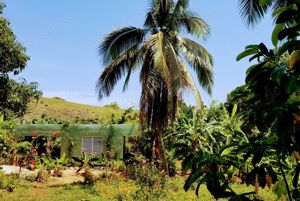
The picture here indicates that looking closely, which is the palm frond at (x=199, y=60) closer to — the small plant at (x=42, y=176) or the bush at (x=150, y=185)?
the bush at (x=150, y=185)

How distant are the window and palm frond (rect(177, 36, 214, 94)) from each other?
25.5ft

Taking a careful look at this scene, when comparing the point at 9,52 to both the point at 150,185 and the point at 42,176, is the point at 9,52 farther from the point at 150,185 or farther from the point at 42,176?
the point at 150,185

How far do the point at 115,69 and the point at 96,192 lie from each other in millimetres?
6177

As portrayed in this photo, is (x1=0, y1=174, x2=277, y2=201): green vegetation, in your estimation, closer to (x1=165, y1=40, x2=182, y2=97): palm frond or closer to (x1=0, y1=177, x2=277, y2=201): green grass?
(x1=0, y1=177, x2=277, y2=201): green grass

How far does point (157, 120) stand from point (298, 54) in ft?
48.3

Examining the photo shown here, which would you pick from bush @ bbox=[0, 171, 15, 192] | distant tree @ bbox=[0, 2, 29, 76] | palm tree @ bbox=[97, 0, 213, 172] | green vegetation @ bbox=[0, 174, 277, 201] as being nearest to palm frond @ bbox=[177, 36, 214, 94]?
palm tree @ bbox=[97, 0, 213, 172]

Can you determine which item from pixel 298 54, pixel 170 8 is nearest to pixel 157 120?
pixel 170 8

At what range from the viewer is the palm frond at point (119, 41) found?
17.2 m

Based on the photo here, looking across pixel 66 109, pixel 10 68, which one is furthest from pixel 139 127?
pixel 66 109

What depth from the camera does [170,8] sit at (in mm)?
17234

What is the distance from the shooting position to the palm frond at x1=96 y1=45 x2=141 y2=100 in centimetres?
1733

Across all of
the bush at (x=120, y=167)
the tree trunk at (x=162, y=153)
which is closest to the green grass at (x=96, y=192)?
the tree trunk at (x=162, y=153)

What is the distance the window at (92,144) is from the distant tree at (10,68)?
17.0 ft

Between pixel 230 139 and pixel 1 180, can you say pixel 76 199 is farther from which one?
pixel 230 139
